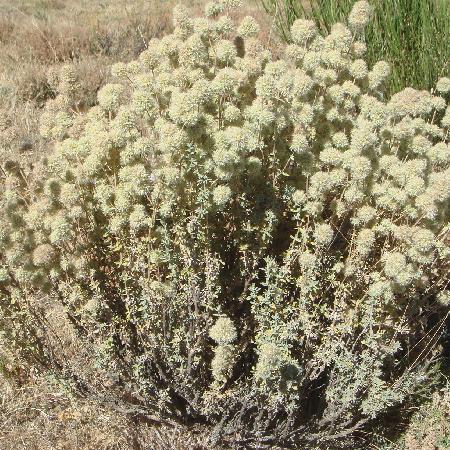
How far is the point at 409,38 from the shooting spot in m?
3.94

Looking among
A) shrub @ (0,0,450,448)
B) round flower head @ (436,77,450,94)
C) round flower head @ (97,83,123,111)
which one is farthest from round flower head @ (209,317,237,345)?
round flower head @ (436,77,450,94)

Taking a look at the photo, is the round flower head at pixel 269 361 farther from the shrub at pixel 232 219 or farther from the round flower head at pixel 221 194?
the round flower head at pixel 221 194

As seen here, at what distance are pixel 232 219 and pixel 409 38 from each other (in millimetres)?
2415

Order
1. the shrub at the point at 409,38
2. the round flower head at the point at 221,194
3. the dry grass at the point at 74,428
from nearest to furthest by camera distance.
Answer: the round flower head at the point at 221,194 < the dry grass at the point at 74,428 < the shrub at the point at 409,38

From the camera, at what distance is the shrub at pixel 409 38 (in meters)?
3.82

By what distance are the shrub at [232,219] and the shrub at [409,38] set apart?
162cm

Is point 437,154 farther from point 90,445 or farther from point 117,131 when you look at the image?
point 90,445

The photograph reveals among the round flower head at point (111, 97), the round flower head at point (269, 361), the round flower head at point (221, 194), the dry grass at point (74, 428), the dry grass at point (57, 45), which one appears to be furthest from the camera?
→ the dry grass at point (57, 45)

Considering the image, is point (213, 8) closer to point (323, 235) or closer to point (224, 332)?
point (323, 235)

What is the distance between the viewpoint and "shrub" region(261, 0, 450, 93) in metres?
3.82

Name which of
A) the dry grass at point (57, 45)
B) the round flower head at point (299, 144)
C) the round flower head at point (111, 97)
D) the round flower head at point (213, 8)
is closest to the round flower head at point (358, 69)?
the round flower head at point (299, 144)

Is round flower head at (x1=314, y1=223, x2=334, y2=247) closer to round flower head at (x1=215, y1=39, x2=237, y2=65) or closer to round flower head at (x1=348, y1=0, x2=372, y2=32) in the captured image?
round flower head at (x1=215, y1=39, x2=237, y2=65)

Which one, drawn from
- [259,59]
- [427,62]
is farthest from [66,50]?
[259,59]

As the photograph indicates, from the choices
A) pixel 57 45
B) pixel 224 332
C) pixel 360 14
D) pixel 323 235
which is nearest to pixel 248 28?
pixel 360 14
